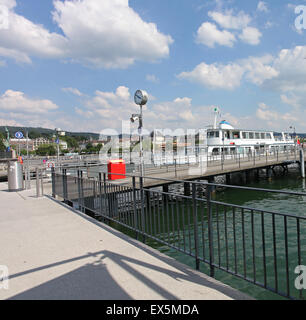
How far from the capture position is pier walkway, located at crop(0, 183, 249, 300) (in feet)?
9.66

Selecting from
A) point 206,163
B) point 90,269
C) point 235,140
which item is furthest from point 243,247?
point 235,140

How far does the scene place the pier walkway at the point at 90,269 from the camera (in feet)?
9.66

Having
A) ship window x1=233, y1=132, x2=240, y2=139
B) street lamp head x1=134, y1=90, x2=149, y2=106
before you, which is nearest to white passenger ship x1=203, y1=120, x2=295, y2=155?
ship window x1=233, y1=132, x2=240, y2=139

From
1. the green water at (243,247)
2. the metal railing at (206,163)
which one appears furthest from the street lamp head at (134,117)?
the metal railing at (206,163)

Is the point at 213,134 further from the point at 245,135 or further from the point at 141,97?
the point at 141,97

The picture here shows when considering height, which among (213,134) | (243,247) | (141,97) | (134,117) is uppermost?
(141,97)

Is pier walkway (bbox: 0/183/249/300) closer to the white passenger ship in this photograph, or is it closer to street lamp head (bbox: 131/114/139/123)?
street lamp head (bbox: 131/114/139/123)

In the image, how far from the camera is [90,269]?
3.58 m
